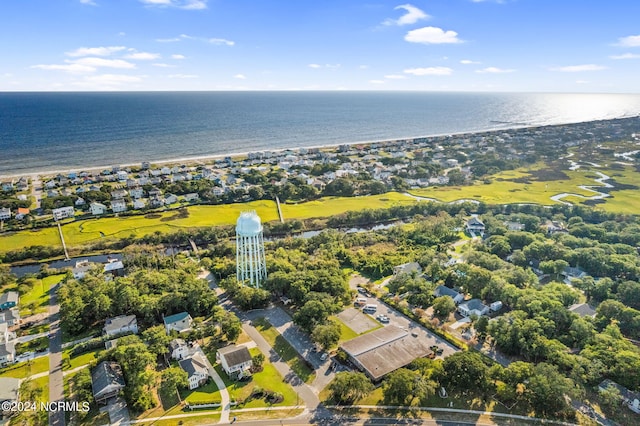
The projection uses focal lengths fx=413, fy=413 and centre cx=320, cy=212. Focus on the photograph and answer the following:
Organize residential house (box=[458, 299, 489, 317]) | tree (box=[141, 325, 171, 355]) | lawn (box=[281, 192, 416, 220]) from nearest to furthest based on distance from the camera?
tree (box=[141, 325, 171, 355])
residential house (box=[458, 299, 489, 317])
lawn (box=[281, 192, 416, 220])

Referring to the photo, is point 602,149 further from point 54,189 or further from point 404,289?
point 54,189

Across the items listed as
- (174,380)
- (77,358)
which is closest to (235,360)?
(174,380)

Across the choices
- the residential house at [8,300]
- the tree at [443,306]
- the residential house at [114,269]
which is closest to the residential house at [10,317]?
the residential house at [8,300]

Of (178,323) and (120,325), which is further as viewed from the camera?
(178,323)

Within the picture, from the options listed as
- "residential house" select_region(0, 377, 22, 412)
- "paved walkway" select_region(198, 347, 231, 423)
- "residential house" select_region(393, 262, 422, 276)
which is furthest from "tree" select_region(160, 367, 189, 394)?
"residential house" select_region(393, 262, 422, 276)

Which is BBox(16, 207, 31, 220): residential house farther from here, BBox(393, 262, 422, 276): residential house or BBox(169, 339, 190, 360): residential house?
BBox(393, 262, 422, 276): residential house

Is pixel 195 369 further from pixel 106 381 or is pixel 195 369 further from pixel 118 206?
pixel 118 206
